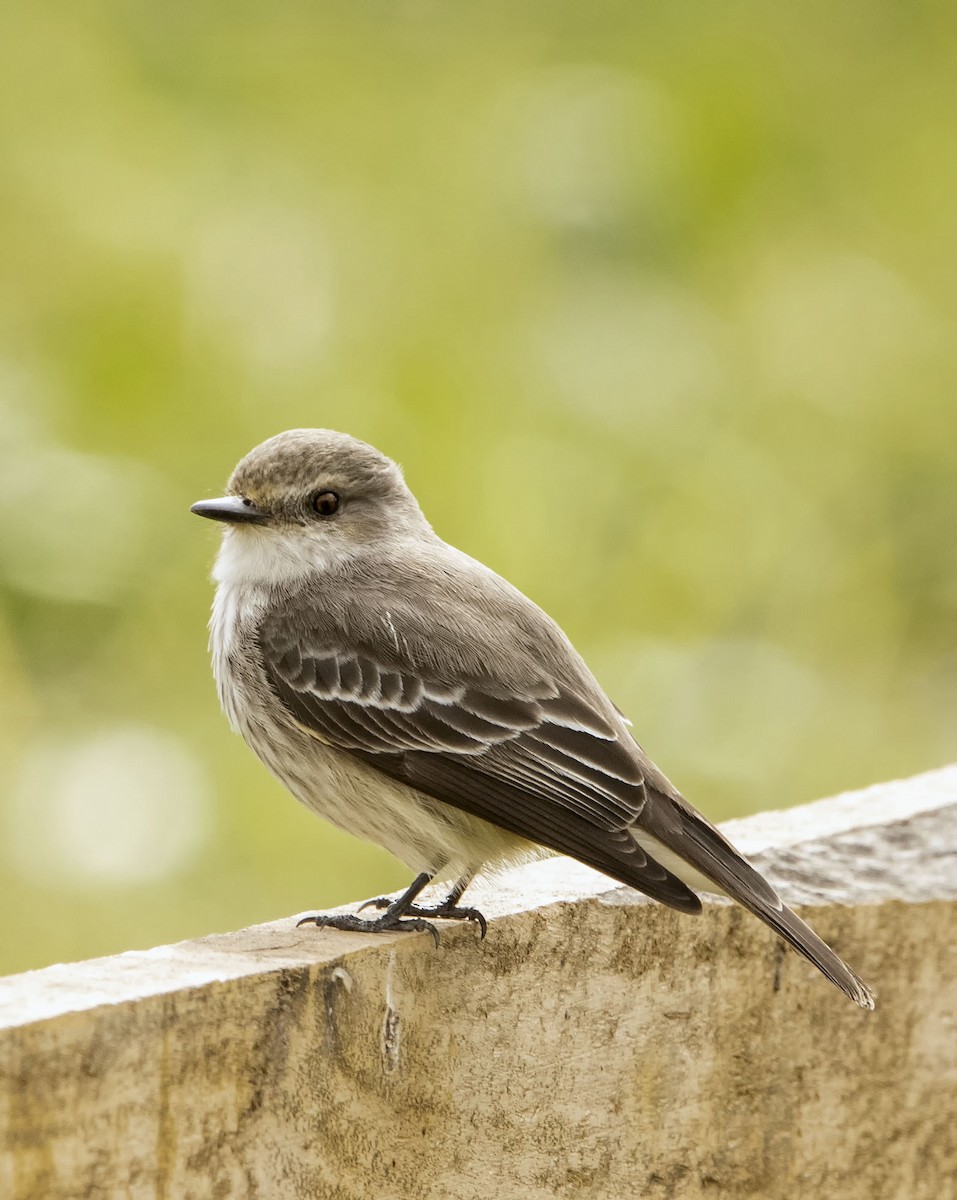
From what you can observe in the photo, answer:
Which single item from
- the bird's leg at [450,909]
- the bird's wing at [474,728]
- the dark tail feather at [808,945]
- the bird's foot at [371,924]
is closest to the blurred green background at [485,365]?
the bird's wing at [474,728]

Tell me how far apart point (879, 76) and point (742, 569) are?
1.99m

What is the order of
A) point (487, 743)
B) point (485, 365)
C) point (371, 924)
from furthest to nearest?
point (485, 365)
point (487, 743)
point (371, 924)

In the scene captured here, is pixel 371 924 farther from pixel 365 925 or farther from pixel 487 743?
pixel 487 743

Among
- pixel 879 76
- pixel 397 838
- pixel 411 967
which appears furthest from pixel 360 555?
pixel 879 76

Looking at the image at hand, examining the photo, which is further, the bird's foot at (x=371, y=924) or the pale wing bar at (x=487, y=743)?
the pale wing bar at (x=487, y=743)

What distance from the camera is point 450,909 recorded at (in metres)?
2.52

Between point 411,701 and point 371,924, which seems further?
point 411,701

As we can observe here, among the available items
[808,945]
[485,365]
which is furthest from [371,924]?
[485,365]

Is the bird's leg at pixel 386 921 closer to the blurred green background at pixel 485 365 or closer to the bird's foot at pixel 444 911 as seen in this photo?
the bird's foot at pixel 444 911

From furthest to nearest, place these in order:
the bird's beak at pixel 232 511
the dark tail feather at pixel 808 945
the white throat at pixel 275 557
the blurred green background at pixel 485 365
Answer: the blurred green background at pixel 485 365 → the white throat at pixel 275 557 → the bird's beak at pixel 232 511 → the dark tail feather at pixel 808 945

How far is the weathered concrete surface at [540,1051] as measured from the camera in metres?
1.79

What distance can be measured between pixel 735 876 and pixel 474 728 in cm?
54

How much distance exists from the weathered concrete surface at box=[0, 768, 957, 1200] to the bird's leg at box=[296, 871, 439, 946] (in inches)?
2.9

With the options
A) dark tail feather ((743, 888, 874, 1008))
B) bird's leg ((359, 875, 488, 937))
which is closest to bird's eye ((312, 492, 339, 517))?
bird's leg ((359, 875, 488, 937))
